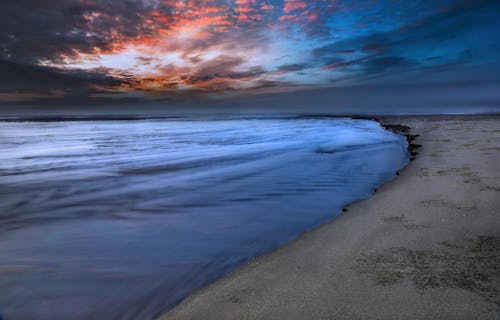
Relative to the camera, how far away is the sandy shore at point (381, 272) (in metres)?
2.26

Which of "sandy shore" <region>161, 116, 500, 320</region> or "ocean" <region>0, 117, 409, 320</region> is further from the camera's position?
"ocean" <region>0, 117, 409, 320</region>

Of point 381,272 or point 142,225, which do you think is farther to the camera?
point 142,225

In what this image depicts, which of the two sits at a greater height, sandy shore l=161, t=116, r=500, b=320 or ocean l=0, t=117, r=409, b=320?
sandy shore l=161, t=116, r=500, b=320

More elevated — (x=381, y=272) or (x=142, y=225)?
(x=381, y=272)

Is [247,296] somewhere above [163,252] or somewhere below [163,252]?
above

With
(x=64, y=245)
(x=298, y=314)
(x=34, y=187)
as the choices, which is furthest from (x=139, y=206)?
(x=298, y=314)

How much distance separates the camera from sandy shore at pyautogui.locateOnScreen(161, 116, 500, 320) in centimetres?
226

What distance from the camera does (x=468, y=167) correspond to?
24.7 feet

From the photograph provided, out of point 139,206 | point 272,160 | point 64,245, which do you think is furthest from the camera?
point 272,160

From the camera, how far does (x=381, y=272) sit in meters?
2.77

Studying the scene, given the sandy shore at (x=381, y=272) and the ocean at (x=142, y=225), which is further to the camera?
the ocean at (x=142, y=225)

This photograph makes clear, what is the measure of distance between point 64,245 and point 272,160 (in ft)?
31.2

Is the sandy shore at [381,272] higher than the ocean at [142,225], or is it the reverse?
the sandy shore at [381,272]

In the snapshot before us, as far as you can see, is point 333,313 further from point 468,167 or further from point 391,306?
point 468,167
